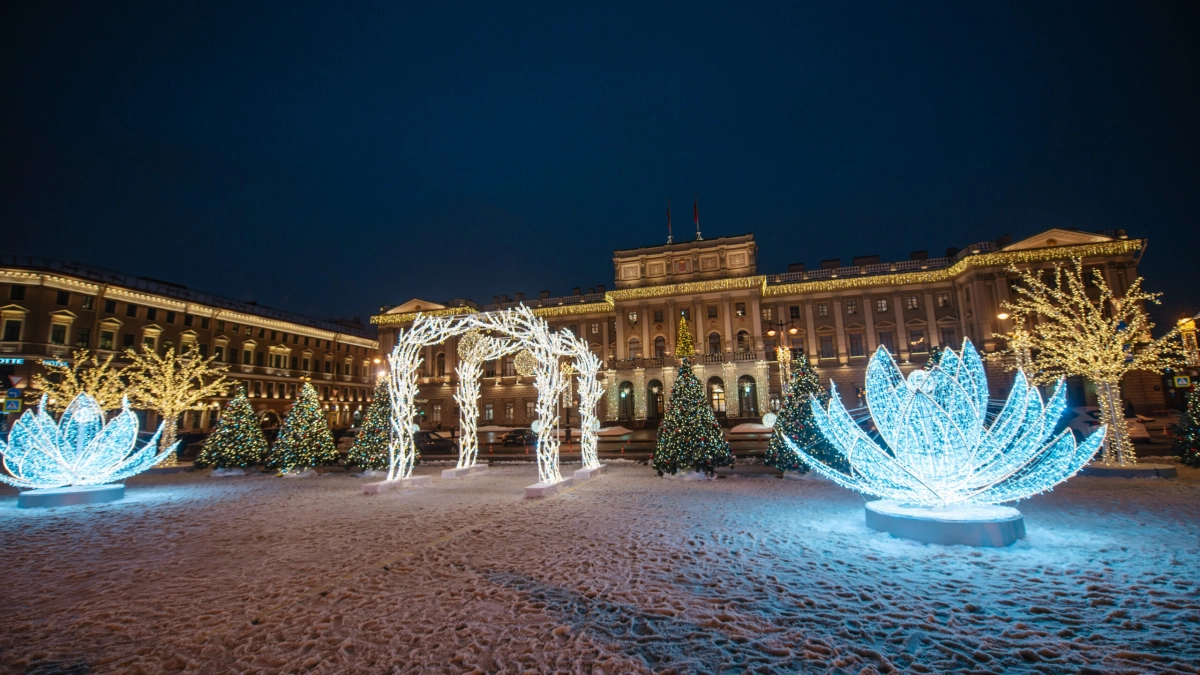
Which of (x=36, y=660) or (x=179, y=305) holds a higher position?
(x=179, y=305)

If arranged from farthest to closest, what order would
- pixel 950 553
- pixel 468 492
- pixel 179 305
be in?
pixel 179 305 < pixel 468 492 < pixel 950 553

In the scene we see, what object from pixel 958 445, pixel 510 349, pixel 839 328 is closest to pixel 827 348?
pixel 839 328

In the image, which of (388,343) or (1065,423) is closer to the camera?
(1065,423)

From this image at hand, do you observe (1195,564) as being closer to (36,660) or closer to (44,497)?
(36,660)

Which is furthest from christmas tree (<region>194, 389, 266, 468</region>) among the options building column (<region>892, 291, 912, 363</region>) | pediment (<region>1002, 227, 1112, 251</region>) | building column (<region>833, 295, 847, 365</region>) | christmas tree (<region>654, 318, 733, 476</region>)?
pediment (<region>1002, 227, 1112, 251</region>)

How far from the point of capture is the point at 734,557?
243 inches

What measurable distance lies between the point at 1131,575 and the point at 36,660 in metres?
9.52

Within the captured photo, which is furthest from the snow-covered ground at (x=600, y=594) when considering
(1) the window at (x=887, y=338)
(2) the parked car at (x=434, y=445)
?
(1) the window at (x=887, y=338)

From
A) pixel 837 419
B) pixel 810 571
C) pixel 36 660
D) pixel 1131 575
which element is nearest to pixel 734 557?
pixel 810 571

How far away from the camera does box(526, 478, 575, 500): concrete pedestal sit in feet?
36.1

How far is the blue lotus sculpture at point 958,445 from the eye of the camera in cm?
709

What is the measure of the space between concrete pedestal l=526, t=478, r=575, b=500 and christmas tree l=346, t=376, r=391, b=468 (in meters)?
6.62

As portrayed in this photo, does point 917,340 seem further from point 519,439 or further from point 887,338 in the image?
point 519,439

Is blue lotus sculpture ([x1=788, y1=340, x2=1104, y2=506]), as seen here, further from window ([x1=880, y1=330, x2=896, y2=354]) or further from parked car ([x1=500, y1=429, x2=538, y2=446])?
window ([x1=880, y1=330, x2=896, y2=354])
